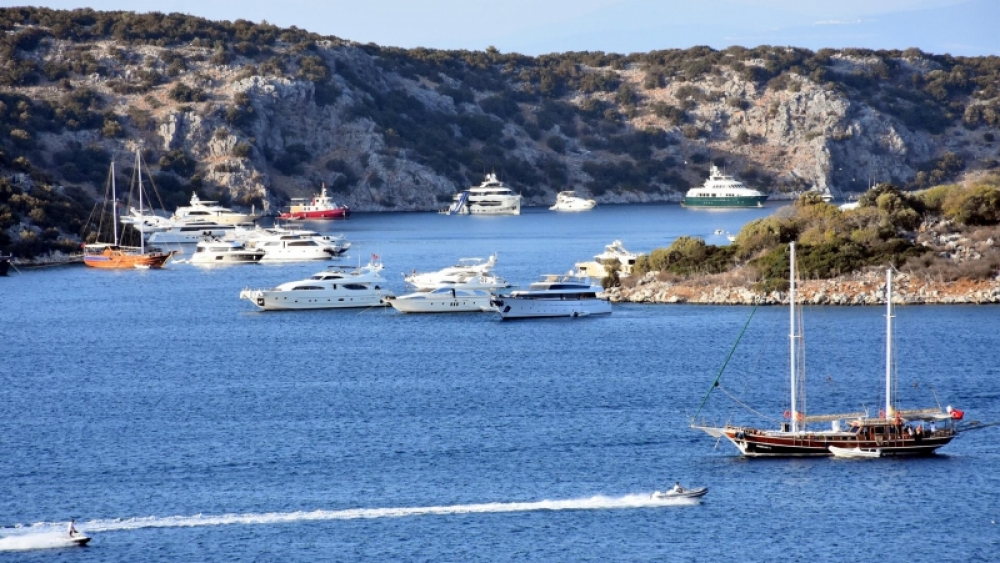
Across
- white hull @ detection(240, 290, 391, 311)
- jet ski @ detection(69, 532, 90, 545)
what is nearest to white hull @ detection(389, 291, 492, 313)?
white hull @ detection(240, 290, 391, 311)

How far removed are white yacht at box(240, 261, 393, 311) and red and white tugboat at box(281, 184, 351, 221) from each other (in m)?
75.3

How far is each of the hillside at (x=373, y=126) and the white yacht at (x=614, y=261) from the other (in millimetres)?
63217

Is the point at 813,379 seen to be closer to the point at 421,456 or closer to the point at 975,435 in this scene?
the point at 975,435

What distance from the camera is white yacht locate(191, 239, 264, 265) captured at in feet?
336

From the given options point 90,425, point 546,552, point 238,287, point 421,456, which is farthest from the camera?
point 238,287

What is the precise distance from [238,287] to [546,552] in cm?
5705

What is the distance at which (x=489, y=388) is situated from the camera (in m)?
48.8

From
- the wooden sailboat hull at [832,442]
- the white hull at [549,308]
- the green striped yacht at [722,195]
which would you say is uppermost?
the green striped yacht at [722,195]

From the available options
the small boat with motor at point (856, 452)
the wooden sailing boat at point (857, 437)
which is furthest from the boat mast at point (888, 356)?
the small boat with motor at point (856, 452)

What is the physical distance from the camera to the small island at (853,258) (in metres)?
67.4

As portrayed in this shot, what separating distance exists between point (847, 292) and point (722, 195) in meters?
103

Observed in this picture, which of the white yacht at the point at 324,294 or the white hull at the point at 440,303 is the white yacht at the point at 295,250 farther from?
the white hull at the point at 440,303

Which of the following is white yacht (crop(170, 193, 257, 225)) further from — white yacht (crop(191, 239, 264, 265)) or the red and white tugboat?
white yacht (crop(191, 239, 264, 265))

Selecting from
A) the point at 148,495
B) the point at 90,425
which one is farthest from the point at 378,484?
the point at 90,425
